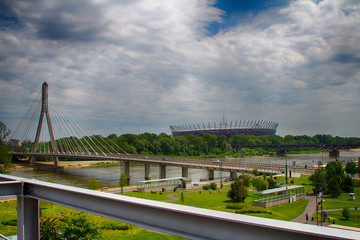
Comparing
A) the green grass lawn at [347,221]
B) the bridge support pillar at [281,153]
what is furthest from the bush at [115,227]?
→ the bridge support pillar at [281,153]

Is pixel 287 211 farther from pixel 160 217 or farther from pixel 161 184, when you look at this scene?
pixel 160 217

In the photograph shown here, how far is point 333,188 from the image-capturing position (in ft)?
92.6

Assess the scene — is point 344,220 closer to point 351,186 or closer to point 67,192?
point 351,186

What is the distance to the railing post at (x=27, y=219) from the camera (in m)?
3.73

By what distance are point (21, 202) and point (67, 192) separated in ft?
2.69

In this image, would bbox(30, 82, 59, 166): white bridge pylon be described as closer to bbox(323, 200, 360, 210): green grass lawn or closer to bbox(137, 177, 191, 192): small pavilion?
bbox(137, 177, 191, 192): small pavilion

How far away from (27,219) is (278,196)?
982 inches

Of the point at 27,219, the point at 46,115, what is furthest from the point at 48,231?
the point at 46,115

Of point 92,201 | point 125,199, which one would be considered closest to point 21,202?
point 92,201

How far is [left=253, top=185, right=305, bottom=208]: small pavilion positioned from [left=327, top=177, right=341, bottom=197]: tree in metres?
2.68

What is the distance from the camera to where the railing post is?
3.73 m

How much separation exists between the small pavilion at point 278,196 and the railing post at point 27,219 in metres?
23.1

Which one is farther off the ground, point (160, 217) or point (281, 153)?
point (160, 217)

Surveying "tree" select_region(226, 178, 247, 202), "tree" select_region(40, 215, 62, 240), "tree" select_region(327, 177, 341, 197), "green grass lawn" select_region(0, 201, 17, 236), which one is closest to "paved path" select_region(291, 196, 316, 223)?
"tree" select_region(327, 177, 341, 197)
